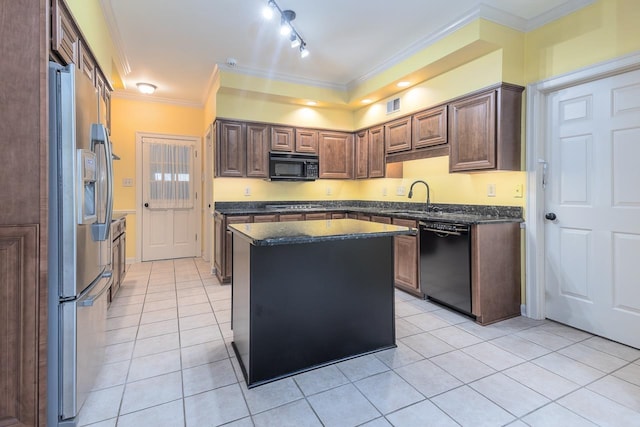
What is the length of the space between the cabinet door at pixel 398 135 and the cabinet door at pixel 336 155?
2.85 ft

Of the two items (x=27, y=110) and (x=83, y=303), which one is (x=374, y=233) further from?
(x=27, y=110)

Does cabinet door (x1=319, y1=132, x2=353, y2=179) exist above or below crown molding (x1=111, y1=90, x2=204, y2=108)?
below

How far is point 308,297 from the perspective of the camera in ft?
6.88

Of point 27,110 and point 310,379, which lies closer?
point 27,110

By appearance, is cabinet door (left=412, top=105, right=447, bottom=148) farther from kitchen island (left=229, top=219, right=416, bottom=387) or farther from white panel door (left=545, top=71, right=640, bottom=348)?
kitchen island (left=229, top=219, right=416, bottom=387)

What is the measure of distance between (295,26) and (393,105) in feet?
5.86

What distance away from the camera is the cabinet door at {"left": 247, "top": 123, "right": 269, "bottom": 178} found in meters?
4.52

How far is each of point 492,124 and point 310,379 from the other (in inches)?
105

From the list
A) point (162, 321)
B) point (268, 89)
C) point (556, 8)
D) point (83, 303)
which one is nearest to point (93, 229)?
point (83, 303)

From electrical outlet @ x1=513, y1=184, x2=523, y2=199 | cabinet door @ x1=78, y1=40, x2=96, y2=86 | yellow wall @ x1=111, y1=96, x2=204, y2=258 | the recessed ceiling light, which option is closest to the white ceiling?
the recessed ceiling light

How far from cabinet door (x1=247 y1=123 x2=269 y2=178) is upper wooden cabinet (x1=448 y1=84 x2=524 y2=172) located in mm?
2620

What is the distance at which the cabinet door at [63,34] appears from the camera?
1.72 meters

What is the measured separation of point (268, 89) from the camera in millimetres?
4367

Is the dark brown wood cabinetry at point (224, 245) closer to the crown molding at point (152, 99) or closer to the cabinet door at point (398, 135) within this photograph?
the cabinet door at point (398, 135)
